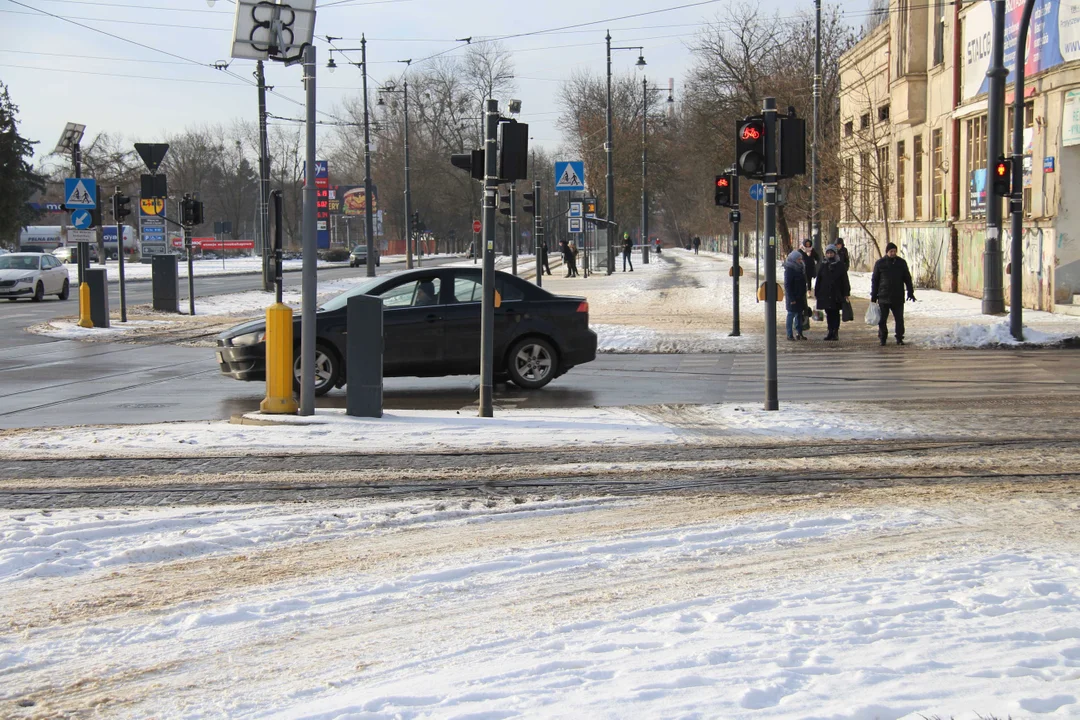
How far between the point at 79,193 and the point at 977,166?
21888mm

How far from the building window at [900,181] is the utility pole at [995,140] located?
1518cm

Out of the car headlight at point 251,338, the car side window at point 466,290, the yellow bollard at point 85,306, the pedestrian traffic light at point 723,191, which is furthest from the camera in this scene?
the yellow bollard at point 85,306

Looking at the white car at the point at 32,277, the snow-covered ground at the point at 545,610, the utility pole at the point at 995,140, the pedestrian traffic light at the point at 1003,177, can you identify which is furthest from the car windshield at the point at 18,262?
the snow-covered ground at the point at 545,610

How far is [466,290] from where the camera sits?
46.7 feet

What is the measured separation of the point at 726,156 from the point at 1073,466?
40132mm

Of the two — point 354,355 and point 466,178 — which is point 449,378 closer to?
point 354,355

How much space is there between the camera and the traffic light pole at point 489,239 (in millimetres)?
11000

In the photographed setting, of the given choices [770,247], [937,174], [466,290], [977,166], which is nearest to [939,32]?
[937,174]

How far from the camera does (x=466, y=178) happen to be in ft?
286

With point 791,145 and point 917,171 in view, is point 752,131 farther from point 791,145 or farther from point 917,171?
point 917,171

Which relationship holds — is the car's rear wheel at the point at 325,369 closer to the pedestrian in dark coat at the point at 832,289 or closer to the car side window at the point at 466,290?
the car side window at the point at 466,290

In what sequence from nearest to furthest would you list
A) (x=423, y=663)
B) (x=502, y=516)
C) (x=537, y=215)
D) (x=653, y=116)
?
(x=423, y=663), (x=502, y=516), (x=537, y=215), (x=653, y=116)

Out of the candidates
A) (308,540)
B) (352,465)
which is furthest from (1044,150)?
(308,540)

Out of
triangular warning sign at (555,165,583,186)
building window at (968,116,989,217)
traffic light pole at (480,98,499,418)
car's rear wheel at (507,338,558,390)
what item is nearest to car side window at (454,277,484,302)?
car's rear wheel at (507,338,558,390)
